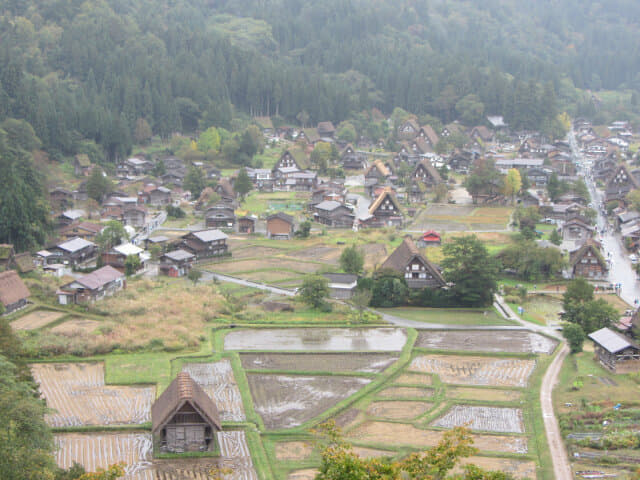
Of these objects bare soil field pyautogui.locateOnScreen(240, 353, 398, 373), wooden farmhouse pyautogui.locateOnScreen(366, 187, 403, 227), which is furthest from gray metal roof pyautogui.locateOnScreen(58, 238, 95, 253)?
wooden farmhouse pyautogui.locateOnScreen(366, 187, 403, 227)

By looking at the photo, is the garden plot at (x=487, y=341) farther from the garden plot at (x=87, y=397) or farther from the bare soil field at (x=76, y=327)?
the bare soil field at (x=76, y=327)

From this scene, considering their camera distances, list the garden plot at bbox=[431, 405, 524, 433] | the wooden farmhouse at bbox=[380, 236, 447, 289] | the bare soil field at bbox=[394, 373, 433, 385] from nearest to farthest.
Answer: the garden plot at bbox=[431, 405, 524, 433], the bare soil field at bbox=[394, 373, 433, 385], the wooden farmhouse at bbox=[380, 236, 447, 289]

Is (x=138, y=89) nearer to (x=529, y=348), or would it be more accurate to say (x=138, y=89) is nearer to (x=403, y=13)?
(x=529, y=348)

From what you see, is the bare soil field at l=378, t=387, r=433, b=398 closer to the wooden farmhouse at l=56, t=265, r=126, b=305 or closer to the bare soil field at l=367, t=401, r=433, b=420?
the bare soil field at l=367, t=401, r=433, b=420

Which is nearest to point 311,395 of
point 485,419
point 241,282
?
point 485,419

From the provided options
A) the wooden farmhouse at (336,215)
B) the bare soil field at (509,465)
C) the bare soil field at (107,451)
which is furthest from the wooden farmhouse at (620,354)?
the wooden farmhouse at (336,215)

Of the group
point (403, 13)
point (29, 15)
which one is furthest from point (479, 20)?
point (29, 15)
